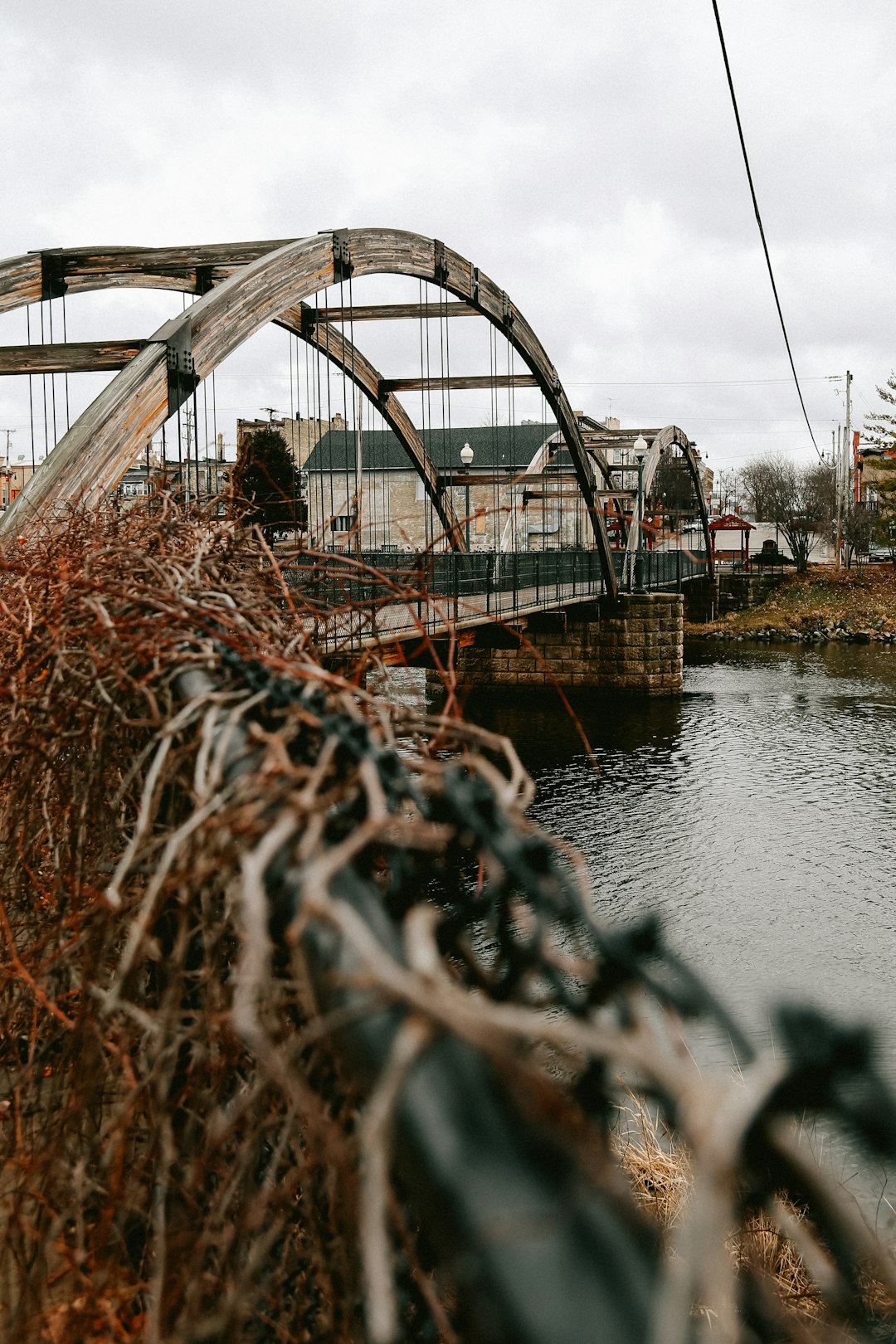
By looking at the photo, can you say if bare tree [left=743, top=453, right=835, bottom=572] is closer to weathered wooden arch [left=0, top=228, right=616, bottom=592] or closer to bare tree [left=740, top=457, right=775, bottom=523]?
bare tree [left=740, top=457, right=775, bottom=523]

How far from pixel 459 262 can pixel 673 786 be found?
8252 mm

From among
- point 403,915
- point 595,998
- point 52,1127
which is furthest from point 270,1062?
point 52,1127

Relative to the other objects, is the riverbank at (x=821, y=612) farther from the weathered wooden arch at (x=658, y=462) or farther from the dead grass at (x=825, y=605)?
the weathered wooden arch at (x=658, y=462)

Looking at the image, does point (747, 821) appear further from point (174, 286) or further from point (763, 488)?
point (763, 488)

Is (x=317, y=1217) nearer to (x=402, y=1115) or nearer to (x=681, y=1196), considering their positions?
(x=402, y=1115)

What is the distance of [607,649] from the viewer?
26.1 metres

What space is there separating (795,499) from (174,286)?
53.8 m

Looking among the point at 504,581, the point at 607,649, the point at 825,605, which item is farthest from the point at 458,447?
the point at 504,581

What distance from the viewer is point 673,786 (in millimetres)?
15672

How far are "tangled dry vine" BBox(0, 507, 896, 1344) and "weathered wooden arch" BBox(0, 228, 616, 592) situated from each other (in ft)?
14.5

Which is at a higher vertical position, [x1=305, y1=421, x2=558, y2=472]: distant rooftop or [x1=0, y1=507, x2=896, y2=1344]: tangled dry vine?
[x1=305, y1=421, x2=558, y2=472]: distant rooftop

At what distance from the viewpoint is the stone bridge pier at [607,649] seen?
25.4 metres

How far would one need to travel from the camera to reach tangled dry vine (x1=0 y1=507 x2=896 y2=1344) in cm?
70

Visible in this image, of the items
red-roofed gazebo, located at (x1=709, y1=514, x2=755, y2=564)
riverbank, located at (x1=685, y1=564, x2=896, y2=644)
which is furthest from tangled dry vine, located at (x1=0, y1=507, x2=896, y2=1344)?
red-roofed gazebo, located at (x1=709, y1=514, x2=755, y2=564)
